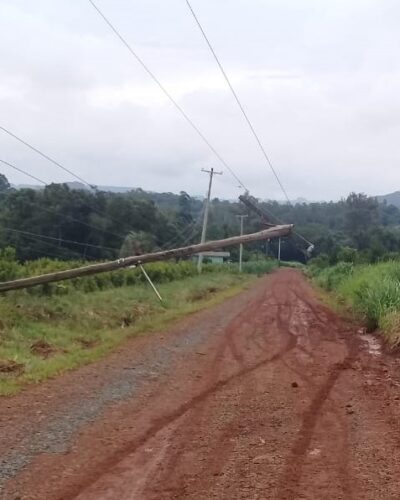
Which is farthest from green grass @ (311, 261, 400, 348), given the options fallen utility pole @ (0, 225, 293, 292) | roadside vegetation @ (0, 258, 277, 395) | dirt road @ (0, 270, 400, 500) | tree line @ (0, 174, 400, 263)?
roadside vegetation @ (0, 258, 277, 395)

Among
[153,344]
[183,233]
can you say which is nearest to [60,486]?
[153,344]

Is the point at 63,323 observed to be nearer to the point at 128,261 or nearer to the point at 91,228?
the point at 128,261

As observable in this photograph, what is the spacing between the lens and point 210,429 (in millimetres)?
7363

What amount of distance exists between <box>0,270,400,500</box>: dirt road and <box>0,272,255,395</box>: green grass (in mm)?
666

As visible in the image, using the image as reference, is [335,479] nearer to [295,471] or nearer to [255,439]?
[295,471]

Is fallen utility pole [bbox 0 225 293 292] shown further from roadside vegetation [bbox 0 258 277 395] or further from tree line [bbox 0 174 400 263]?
tree line [bbox 0 174 400 263]

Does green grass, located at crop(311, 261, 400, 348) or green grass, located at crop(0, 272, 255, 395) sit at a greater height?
green grass, located at crop(311, 261, 400, 348)

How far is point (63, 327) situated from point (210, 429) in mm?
9819

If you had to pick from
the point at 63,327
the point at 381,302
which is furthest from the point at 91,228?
the point at 381,302

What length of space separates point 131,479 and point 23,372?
576 centimetres

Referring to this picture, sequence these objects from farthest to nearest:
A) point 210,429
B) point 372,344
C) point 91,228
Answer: point 91,228, point 372,344, point 210,429

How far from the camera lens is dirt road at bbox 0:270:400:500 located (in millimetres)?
5539

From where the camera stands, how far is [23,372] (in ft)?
36.1

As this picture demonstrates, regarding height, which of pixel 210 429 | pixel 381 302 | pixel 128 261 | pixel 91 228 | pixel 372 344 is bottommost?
pixel 372 344
